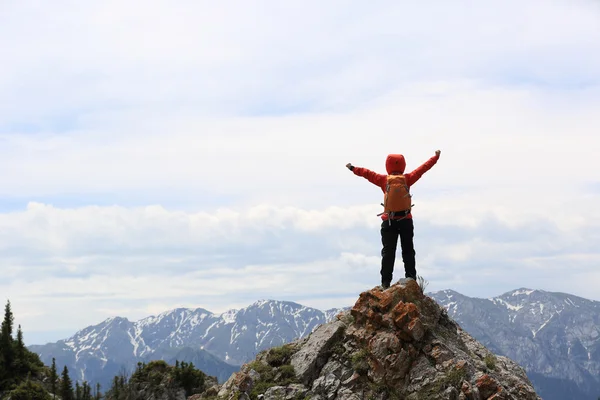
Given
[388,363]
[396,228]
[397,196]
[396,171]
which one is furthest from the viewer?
[396,171]

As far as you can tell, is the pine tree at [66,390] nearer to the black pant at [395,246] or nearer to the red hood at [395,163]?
the black pant at [395,246]

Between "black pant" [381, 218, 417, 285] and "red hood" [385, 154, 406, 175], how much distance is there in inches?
68.1

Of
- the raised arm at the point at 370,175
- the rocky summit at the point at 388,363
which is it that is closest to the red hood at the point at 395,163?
the raised arm at the point at 370,175

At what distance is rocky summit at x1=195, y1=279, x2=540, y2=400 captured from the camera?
17.0 meters

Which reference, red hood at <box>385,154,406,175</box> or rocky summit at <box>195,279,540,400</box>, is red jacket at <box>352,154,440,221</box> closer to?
red hood at <box>385,154,406,175</box>

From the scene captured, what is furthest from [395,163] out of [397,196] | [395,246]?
[395,246]

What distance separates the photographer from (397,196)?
821 inches

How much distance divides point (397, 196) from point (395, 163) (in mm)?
1266

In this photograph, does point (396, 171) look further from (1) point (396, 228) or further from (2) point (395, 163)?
(1) point (396, 228)

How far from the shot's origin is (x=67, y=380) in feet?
306

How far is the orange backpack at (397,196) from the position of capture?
2086cm

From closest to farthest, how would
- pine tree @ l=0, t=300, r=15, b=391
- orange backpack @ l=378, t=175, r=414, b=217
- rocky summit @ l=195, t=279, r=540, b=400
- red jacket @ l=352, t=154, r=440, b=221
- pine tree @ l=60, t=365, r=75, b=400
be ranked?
rocky summit @ l=195, t=279, r=540, b=400, orange backpack @ l=378, t=175, r=414, b=217, red jacket @ l=352, t=154, r=440, b=221, pine tree @ l=0, t=300, r=15, b=391, pine tree @ l=60, t=365, r=75, b=400

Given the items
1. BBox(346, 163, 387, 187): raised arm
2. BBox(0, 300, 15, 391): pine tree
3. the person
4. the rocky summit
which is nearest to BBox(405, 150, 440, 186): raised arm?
the person

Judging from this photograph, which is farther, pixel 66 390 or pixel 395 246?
pixel 66 390
